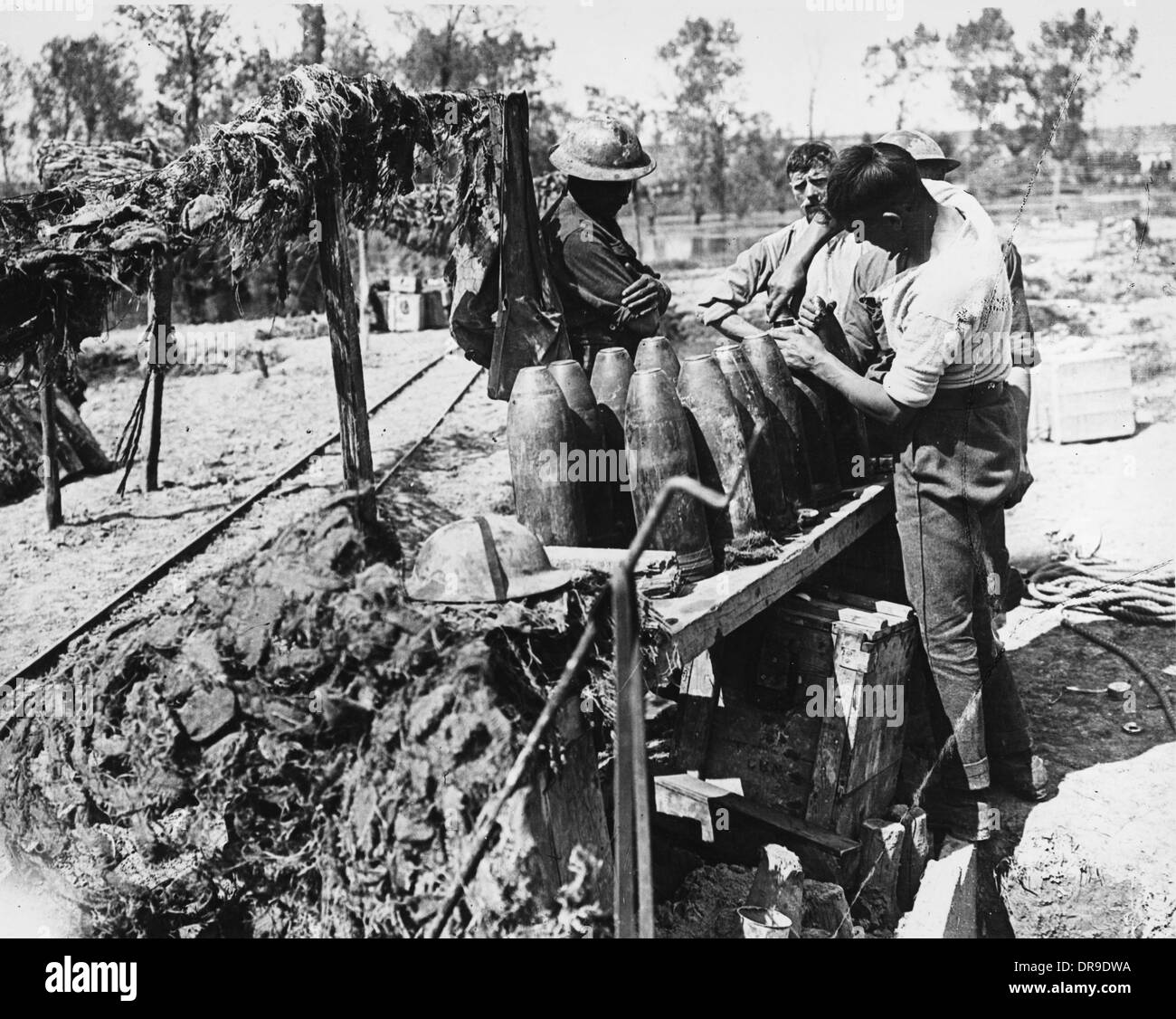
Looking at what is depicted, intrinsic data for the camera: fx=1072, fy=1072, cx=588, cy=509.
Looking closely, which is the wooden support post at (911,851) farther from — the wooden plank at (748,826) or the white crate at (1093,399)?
the white crate at (1093,399)

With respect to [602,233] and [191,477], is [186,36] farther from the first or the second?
[602,233]

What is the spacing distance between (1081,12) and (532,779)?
93.4 feet

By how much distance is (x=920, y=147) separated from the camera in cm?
535

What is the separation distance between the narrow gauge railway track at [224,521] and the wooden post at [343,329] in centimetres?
41

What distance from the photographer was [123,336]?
64.6 ft

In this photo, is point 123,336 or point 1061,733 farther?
point 123,336

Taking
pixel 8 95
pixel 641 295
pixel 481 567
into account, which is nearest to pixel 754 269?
pixel 641 295

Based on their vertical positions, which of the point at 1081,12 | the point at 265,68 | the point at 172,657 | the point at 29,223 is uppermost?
the point at 1081,12

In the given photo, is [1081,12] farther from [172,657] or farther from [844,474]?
[172,657]

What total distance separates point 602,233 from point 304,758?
321cm

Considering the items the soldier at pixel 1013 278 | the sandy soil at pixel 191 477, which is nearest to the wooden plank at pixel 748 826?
the soldier at pixel 1013 278

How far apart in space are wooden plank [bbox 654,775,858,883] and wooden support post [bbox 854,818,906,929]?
0.07 metres

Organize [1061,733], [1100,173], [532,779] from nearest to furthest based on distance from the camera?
[532,779] → [1061,733] → [1100,173]
